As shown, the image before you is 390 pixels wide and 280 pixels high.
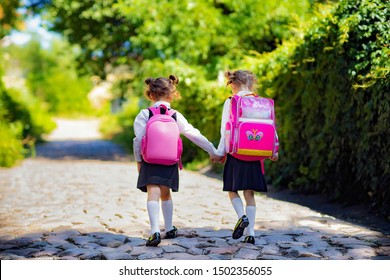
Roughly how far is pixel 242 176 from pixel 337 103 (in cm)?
282

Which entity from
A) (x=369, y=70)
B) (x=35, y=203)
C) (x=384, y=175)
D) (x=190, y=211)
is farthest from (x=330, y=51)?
(x=35, y=203)

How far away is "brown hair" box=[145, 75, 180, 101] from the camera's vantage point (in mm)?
5031

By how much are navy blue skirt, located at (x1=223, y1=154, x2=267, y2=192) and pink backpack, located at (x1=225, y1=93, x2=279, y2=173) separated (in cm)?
8

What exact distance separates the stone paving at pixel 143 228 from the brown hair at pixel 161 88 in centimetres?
128

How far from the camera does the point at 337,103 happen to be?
7.31 meters

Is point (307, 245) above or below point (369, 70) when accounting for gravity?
below

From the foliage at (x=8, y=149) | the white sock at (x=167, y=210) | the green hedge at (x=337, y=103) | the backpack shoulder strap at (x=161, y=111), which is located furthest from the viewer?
the foliage at (x=8, y=149)

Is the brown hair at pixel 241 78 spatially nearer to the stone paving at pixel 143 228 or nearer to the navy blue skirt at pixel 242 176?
the navy blue skirt at pixel 242 176

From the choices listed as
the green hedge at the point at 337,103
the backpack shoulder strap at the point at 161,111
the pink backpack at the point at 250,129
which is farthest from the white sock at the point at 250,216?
the green hedge at the point at 337,103

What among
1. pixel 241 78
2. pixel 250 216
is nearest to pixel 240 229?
pixel 250 216

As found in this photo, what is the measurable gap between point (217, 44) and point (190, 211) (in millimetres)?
7325

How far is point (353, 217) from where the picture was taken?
22.9 ft

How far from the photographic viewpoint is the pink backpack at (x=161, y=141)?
4.82 meters
